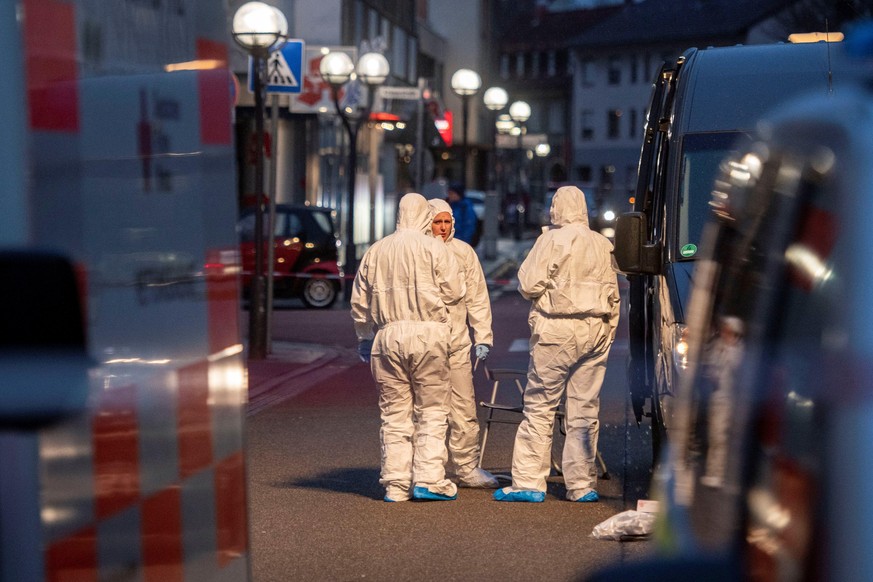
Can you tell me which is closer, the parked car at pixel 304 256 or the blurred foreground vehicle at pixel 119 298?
the blurred foreground vehicle at pixel 119 298

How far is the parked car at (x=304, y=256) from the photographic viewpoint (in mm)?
24109

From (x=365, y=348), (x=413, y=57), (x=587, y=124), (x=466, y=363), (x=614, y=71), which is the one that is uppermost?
(x=614, y=71)

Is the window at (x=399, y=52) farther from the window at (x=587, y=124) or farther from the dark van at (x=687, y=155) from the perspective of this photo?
the window at (x=587, y=124)

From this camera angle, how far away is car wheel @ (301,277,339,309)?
79.6 ft

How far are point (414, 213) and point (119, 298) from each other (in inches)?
249

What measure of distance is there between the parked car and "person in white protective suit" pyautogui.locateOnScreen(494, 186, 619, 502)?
49.6 feet

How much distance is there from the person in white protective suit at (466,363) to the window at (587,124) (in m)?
89.9

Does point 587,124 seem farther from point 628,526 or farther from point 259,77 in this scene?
point 628,526

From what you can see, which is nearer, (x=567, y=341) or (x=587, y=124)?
(x=567, y=341)

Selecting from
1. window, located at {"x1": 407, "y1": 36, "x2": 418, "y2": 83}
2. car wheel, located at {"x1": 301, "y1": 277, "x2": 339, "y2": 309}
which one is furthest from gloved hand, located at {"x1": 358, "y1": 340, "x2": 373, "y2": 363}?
window, located at {"x1": 407, "y1": 36, "x2": 418, "y2": 83}

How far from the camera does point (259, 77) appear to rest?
1664 cm

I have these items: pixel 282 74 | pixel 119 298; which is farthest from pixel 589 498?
pixel 282 74

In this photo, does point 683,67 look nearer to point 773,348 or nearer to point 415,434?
point 415,434

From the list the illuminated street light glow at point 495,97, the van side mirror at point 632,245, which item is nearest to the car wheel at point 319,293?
the illuminated street light glow at point 495,97
